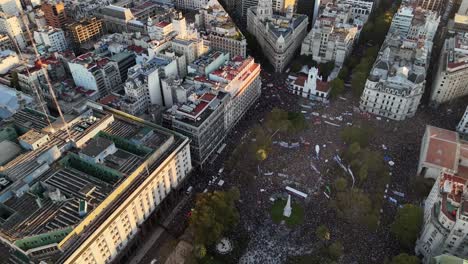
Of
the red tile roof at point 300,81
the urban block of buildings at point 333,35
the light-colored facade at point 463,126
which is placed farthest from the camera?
the urban block of buildings at point 333,35

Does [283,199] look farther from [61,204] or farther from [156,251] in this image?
[61,204]

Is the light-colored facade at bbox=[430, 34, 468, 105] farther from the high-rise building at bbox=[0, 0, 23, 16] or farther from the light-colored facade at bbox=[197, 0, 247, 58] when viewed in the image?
the high-rise building at bbox=[0, 0, 23, 16]

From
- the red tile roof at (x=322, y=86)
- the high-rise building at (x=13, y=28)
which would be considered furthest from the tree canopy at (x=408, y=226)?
the high-rise building at (x=13, y=28)

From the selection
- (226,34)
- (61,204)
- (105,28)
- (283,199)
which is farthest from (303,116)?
(105,28)

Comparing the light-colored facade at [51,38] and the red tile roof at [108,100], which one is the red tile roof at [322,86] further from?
the light-colored facade at [51,38]

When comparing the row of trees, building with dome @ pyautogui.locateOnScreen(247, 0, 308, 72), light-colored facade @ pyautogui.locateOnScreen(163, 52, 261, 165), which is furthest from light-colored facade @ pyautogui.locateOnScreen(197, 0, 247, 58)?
the row of trees

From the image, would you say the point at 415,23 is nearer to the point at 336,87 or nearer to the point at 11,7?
the point at 336,87
